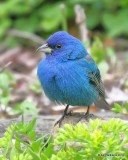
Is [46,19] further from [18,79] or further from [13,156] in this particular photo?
[13,156]

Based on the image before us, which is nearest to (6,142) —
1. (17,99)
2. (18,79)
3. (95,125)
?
(95,125)

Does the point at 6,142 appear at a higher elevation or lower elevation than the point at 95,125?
lower

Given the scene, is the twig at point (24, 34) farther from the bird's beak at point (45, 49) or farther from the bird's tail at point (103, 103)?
the bird's beak at point (45, 49)

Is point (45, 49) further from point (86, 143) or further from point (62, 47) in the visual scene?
point (86, 143)

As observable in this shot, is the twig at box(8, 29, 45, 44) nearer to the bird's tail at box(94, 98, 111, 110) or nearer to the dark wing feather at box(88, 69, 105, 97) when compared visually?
the bird's tail at box(94, 98, 111, 110)

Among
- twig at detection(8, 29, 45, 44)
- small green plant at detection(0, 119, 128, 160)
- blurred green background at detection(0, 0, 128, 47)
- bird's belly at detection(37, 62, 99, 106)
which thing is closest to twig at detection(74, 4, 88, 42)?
twig at detection(8, 29, 45, 44)

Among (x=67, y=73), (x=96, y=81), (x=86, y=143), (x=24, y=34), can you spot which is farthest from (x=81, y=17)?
(x=86, y=143)

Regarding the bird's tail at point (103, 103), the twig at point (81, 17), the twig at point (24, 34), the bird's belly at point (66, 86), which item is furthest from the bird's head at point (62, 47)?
the twig at point (24, 34)
